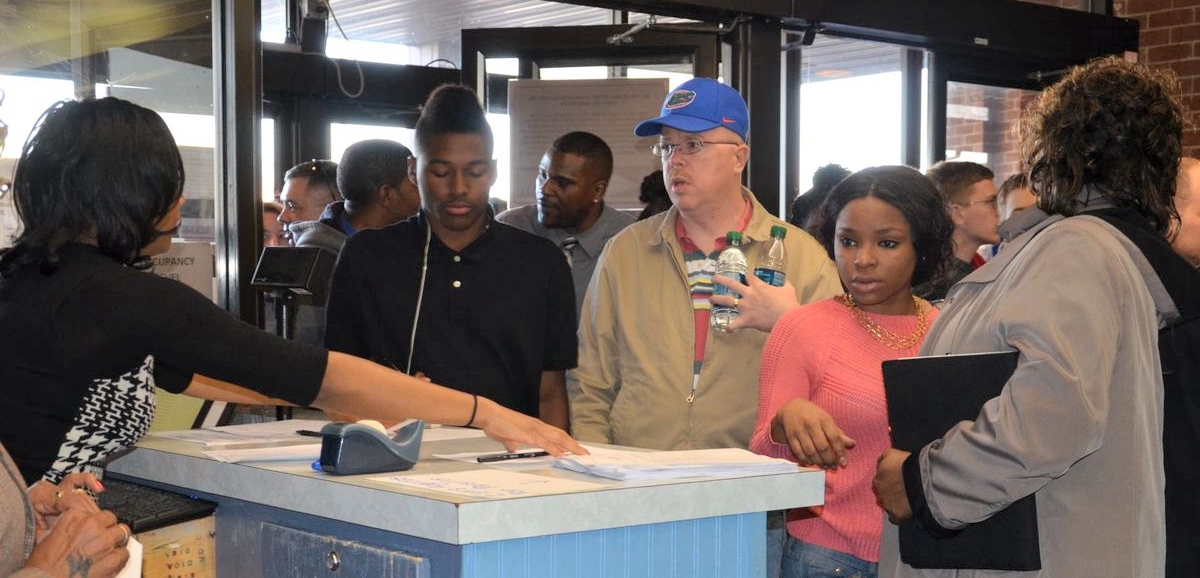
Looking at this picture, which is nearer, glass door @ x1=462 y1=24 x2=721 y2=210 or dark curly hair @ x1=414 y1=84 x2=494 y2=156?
dark curly hair @ x1=414 y1=84 x2=494 y2=156

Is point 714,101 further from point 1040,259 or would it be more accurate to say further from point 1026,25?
point 1026,25

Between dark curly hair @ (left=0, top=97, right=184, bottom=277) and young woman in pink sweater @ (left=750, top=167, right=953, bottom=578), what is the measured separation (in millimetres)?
1101

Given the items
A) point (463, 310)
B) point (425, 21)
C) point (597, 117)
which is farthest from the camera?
point (425, 21)

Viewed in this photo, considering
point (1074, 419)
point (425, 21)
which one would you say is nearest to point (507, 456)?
point (1074, 419)

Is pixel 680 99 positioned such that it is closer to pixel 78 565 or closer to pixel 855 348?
pixel 855 348

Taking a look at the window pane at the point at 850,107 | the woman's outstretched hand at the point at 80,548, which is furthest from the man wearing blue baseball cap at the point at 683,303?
the window pane at the point at 850,107

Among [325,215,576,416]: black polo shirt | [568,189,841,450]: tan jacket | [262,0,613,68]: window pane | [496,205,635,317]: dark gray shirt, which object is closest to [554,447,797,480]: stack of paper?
[568,189,841,450]: tan jacket

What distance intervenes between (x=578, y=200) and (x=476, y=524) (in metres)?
3.01

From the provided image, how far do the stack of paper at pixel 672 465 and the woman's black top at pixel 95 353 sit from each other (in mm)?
465

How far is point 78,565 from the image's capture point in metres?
1.64

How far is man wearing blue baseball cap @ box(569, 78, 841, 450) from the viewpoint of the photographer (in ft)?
9.08

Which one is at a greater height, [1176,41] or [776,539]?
[1176,41]

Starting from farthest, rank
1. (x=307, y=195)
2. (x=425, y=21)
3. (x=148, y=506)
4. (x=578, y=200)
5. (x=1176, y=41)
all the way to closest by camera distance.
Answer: (x=425, y=21) → (x=1176, y=41) → (x=307, y=195) → (x=578, y=200) → (x=148, y=506)

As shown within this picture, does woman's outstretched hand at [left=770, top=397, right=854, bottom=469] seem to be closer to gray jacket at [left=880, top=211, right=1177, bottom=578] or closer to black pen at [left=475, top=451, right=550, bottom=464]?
gray jacket at [left=880, top=211, right=1177, bottom=578]
